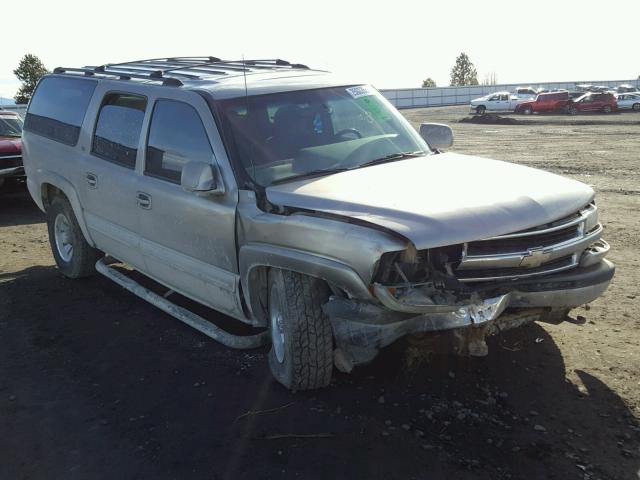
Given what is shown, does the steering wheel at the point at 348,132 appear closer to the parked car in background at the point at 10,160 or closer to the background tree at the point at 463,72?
the parked car in background at the point at 10,160

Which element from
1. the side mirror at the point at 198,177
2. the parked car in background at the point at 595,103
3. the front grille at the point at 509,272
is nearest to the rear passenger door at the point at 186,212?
the side mirror at the point at 198,177

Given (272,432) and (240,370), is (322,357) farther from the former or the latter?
(240,370)

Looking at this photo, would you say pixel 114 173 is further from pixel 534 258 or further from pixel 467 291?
pixel 534 258

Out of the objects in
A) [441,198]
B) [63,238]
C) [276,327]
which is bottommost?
[276,327]

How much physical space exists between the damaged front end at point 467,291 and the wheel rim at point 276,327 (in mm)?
472

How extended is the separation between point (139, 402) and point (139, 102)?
2.39 metres

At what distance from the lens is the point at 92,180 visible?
19.3 feet

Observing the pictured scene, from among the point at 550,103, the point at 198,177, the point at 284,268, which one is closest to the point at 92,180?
the point at 198,177

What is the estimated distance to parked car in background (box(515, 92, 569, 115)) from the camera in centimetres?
4278

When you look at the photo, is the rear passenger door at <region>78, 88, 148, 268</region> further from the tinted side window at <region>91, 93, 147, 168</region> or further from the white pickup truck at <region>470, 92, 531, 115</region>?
the white pickup truck at <region>470, 92, 531, 115</region>

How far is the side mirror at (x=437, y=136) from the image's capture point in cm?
541

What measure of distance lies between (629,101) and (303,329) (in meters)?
43.9

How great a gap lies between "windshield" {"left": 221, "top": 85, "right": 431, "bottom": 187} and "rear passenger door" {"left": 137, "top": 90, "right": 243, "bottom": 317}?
0.21m

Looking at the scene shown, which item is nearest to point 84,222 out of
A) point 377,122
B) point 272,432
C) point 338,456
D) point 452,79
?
point 377,122
